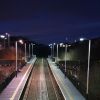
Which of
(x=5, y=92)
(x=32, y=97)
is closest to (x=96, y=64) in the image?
(x=32, y=97)

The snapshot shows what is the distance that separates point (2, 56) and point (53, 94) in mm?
Answer: 59640

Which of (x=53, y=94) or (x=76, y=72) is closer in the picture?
(x=53, y=94)

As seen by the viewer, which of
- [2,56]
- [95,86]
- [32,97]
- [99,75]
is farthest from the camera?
[2,56]

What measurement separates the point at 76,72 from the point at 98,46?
1420cm

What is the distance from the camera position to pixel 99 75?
4297 centimetres

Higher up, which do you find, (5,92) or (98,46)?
(98,46)

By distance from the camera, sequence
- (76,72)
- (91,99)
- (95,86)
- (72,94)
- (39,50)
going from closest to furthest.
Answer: (91,99) < (72,94) < (95,86) < (76,72) < (39,50)

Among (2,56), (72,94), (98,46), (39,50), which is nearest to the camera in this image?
(72,94)

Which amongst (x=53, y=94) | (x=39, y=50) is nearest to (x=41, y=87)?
(x=53, y=94)

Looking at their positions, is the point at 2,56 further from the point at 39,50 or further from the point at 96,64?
the point at 39,50

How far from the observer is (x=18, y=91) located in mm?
28484

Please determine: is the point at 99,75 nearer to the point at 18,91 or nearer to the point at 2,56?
the point at 18,91

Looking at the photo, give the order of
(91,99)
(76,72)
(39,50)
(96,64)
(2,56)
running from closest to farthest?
(91,99)
(96,64)
(76,72)
(2,56)
(39,50)

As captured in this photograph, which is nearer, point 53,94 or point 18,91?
point 18,91
